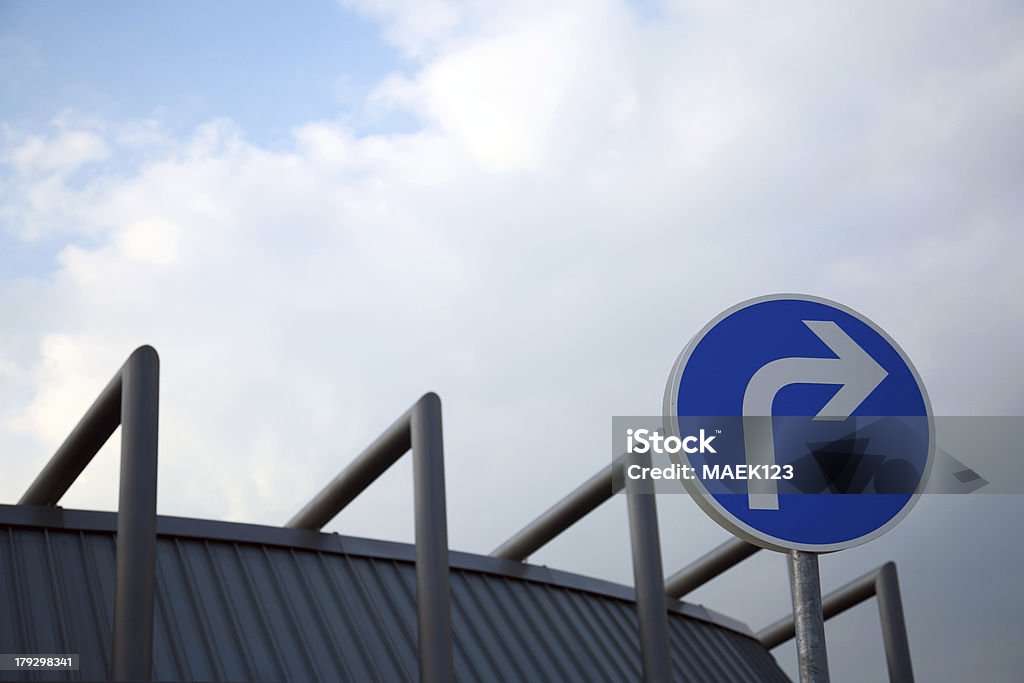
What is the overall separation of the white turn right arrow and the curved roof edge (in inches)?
337

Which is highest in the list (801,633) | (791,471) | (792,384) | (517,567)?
(517,567)

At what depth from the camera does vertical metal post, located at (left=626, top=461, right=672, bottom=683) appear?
407 inches

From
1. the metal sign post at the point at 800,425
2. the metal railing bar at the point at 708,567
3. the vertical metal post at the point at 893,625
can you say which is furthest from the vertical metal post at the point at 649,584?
the vertical metal post at the point at 893,625

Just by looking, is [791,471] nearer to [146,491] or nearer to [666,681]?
[146,491]

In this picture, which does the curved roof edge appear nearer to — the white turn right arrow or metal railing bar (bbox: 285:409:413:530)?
metal railing bar (bbox: 285:409:413:530)

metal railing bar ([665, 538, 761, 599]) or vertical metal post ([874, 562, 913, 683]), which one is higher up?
metal railing bar ([665, 538, 761, 599])

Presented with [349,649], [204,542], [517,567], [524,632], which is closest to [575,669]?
[524,632]

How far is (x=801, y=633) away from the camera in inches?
178

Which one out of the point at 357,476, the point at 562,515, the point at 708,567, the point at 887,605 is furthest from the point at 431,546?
the point at 887,605

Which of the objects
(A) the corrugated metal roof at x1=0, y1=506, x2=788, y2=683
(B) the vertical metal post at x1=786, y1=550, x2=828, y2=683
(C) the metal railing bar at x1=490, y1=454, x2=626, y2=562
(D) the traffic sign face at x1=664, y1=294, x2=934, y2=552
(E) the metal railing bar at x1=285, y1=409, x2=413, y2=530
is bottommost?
(B) the vertical metal post at x1=786, y1=550, x2=828, y2=683

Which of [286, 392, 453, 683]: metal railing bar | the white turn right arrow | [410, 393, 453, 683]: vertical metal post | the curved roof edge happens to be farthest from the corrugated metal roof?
the white turn right arrow

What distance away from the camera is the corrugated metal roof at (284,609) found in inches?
405

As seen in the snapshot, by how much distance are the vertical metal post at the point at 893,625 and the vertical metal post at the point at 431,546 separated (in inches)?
384

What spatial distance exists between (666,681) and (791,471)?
5.70m
